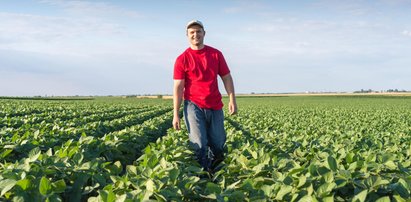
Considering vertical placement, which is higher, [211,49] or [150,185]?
[211,49]

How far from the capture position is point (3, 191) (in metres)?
2.59

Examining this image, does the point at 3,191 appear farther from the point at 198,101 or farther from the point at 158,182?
the point at 198,101

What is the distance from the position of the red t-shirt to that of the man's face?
0.16 meters

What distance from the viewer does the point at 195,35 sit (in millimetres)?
5559

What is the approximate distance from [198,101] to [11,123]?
24.8 feet

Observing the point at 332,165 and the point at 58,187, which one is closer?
the point at 58,187

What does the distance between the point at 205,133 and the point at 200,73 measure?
0.89 metres

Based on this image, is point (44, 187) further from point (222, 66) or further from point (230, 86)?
point (230, 86)

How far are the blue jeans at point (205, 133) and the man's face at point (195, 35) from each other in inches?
35.2

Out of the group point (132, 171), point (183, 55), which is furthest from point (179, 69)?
point (132, 171)

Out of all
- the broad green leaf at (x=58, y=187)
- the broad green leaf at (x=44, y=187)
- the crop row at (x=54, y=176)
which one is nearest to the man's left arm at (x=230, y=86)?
the crop row at (x=54, y=176)

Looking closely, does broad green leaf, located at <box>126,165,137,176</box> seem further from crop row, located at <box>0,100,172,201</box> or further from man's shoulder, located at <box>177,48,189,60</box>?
man's shoulder, located at <box>177,48,189,60</box>

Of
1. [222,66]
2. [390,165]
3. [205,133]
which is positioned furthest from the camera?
[222,66]

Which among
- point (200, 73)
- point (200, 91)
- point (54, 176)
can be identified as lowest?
point (54, 176)
